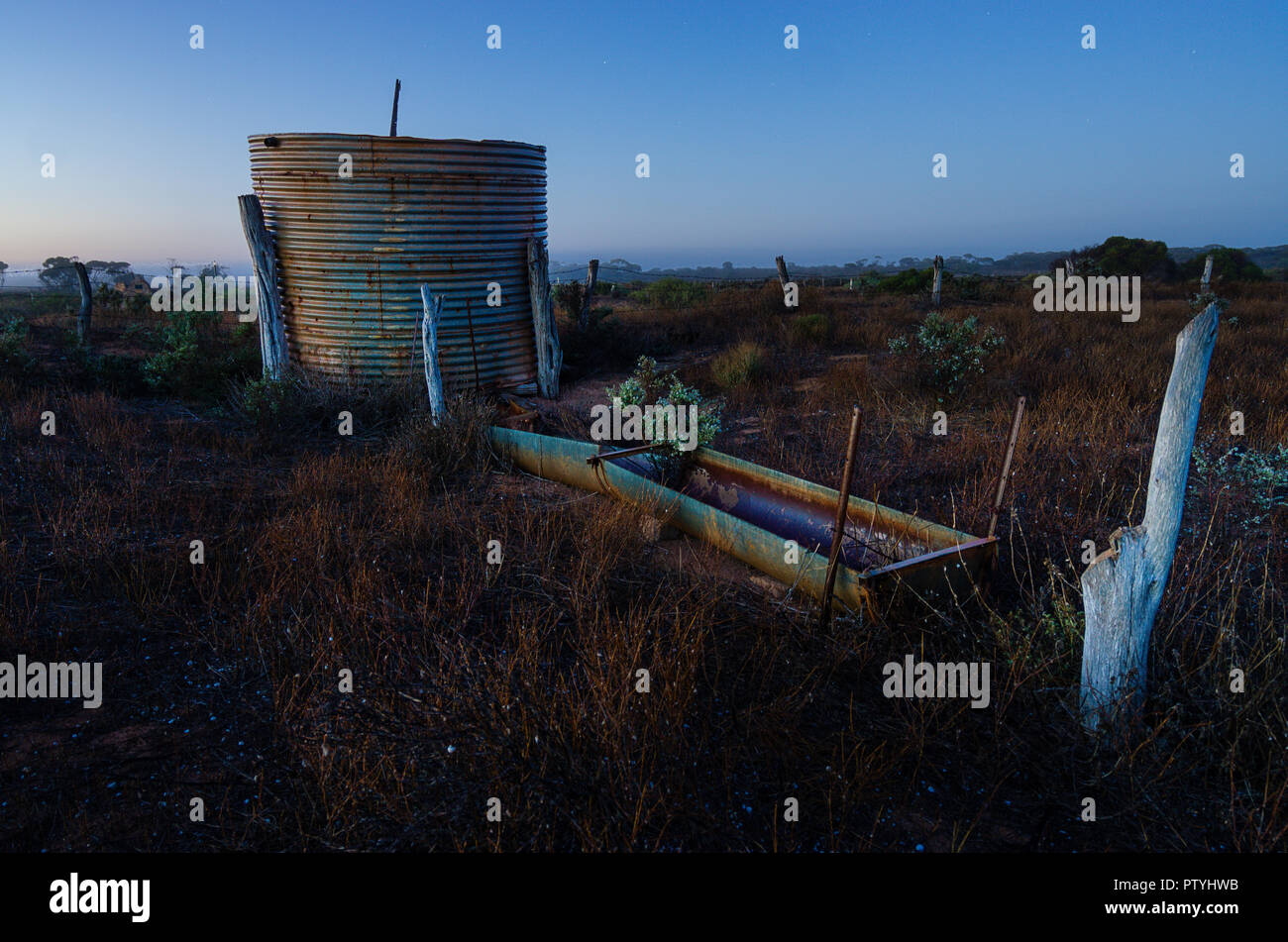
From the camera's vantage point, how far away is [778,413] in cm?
949

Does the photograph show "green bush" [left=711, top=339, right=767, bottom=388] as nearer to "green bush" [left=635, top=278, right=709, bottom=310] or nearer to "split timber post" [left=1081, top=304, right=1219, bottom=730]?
"split timber post" [left=1081, top=304, right=1219, bottom=730]

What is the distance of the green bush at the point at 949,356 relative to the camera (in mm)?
9133

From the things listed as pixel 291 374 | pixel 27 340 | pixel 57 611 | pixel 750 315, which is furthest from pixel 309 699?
pixel 750 315

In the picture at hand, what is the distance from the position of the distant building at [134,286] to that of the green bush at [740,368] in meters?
15.3

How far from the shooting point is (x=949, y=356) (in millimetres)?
9289

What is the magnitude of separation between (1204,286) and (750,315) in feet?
45.2

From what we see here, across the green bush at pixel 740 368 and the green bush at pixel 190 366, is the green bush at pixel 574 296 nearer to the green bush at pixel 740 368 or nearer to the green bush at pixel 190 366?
the green bush at pixel 740 368

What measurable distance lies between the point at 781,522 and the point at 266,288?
7356mm

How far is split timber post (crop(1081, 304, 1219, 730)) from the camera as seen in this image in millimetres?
2963

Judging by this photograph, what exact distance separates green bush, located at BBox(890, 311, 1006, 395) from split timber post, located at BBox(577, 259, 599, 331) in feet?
20.1

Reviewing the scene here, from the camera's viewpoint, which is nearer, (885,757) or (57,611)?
(885,757)

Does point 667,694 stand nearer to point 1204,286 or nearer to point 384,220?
point 384,220

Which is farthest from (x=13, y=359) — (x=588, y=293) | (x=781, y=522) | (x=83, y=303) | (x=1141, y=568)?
(x=1141, y=568)

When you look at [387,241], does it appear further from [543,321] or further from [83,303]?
[83,303]
